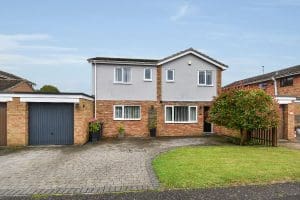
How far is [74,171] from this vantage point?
909 cm

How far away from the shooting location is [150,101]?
66.9 ft

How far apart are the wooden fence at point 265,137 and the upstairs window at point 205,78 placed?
5612 mm

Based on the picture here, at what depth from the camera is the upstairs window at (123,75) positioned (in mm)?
19922

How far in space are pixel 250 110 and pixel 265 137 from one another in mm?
2409

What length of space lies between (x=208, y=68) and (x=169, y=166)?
43.8 ft

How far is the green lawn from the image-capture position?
7617 mm

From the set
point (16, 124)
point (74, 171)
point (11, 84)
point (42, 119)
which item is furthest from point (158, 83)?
point (11, 84)

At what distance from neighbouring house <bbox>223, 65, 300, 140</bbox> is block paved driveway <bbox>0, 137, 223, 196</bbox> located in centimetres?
846

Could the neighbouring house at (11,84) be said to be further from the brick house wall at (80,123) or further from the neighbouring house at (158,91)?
the brick house wall at (80,123)

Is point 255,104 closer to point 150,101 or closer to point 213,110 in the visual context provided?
point 213,110

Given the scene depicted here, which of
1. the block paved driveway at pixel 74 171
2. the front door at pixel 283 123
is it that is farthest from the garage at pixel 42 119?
the front door at pixel 283 123

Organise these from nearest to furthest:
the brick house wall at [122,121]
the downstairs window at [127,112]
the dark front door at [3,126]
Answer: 1. the dark front door at [3,126]
2. the brick house wall at [122,121]
3. the downstairs window at [127,112]

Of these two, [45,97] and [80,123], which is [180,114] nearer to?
[80,123]

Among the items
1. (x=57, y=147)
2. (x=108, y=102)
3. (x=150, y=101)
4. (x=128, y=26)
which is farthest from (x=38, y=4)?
(x=150, y=101)
